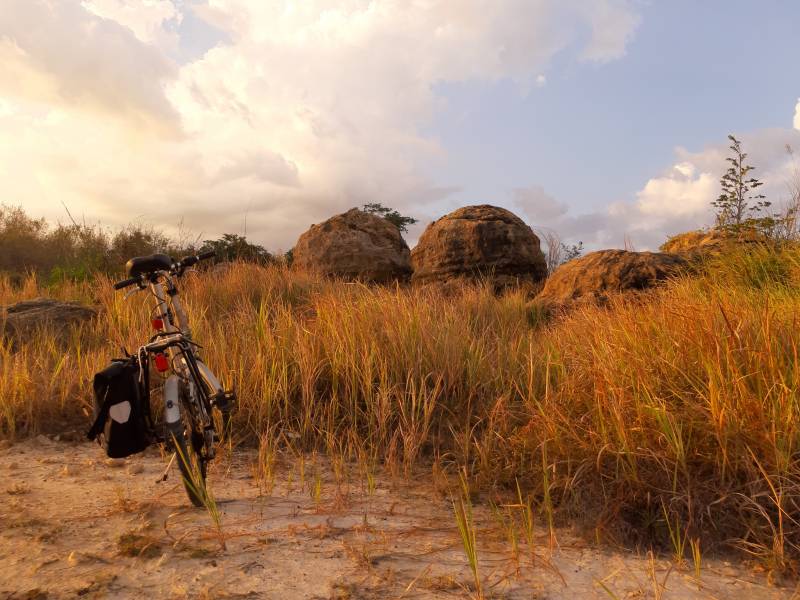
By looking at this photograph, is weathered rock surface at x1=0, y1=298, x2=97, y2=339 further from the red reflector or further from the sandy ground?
the red reflector

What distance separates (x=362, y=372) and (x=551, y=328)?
3204mm

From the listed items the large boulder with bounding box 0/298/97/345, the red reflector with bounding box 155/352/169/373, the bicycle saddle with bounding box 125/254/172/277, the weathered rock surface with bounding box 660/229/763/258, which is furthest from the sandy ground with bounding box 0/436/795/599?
the weathered rock surface with bounding box 660/229/763/258

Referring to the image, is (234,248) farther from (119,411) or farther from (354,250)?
(119,411)

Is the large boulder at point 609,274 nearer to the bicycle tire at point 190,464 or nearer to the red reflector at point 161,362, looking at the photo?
the bicycle tire at point 190,464

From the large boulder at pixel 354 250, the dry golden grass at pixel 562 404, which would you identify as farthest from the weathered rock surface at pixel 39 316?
the large boulder at pixel 354 250

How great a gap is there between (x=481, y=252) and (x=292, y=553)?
921cm

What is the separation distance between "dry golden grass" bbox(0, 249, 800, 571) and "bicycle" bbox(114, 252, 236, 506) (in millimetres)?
758

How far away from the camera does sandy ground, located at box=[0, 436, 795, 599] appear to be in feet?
8.08

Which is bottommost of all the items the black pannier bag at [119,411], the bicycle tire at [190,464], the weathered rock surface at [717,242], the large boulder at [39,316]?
the bicycle tire at [190,464]

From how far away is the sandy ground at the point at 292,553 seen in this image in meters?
2.46

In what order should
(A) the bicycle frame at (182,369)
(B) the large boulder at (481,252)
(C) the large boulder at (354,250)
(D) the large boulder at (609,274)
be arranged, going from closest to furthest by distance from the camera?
(A) the bicycle frame at (182,369), (D) the large boulder at (609,274), (B) the large boulder at (481,252), (C) the large boulder at (354,250)

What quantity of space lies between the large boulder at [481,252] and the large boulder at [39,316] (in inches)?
A: 238

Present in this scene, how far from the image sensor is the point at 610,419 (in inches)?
133

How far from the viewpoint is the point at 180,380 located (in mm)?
3018
